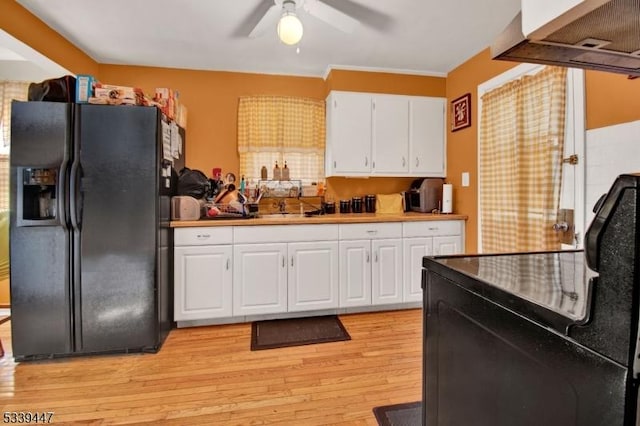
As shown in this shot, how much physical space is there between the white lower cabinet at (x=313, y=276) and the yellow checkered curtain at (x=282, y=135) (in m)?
0.95

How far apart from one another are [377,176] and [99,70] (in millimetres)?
2969

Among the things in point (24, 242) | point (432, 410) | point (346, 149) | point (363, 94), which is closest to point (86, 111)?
point (24, 242)

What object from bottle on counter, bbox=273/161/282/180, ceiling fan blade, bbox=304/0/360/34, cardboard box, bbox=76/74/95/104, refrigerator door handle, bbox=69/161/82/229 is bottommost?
refrigerator door handle, bbox=69/161/82/229

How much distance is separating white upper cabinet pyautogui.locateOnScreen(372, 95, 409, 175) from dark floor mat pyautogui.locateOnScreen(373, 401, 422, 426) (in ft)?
7.23

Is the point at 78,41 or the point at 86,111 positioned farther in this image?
the point at 78,41

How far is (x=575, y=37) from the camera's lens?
0.83 metres

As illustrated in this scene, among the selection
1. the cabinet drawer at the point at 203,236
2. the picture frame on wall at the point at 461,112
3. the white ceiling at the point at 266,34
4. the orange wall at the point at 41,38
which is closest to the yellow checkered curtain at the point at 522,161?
the picture frame on wall at the point at 461,112

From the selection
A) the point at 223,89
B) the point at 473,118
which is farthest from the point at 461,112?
the point at 223,89

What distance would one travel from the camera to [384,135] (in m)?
3.39

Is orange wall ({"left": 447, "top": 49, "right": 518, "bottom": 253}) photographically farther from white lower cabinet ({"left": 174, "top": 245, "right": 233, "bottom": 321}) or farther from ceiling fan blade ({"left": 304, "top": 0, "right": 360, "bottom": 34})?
white lower cabinet ({"left": 174, "top": 245, "right": 233, "bottom": 321})

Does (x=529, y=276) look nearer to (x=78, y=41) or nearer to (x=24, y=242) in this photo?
(x=24, y=242)

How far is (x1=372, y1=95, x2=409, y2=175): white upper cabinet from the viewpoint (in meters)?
3.38

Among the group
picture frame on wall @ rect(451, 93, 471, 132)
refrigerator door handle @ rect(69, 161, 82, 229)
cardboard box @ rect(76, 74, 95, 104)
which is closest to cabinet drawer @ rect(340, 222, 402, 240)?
picture frame on wall @ rect(451, 93, 471, 132)

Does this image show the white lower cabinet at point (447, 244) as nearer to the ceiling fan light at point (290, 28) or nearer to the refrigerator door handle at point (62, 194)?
the ceiling fan light at point (290, 28)
